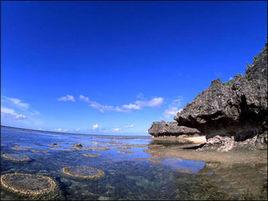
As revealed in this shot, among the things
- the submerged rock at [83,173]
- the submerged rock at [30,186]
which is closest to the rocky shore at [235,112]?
the submerged rock at [83,173]

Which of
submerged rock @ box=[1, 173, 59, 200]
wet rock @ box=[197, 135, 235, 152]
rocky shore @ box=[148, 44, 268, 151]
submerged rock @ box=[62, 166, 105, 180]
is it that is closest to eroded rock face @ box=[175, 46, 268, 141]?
rocky shore @ box=[148, 44, 268, 151]

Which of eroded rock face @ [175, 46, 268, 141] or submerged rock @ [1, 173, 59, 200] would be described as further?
eroded rock face @ [175, 46, 268, 141]

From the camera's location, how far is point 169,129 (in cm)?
7331

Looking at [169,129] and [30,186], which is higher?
Result: [169,129]

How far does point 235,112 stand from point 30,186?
65.9ft

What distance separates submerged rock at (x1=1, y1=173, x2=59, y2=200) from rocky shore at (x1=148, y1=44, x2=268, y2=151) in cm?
1825

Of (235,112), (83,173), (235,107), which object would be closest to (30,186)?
(83,173)

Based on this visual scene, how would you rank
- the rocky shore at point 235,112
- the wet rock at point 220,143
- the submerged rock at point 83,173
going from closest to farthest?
1. the submerged rock at point 83,173
2. the rocky shore at point 235,112
3. the wet rock at point 220,143

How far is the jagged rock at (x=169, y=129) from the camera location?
67475 mm

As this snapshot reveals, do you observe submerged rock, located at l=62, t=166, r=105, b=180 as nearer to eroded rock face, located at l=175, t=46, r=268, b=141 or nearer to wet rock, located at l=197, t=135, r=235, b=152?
eroded rock face, located at l=175, t=46, r=268, b=141

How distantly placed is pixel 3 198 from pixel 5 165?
8.90 meters

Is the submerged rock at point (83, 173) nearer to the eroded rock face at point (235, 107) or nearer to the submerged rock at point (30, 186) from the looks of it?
the submerged rock at point (30, 186)

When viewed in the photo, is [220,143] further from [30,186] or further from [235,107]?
[30,186]

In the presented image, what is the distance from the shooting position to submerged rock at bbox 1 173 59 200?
43.1ft
